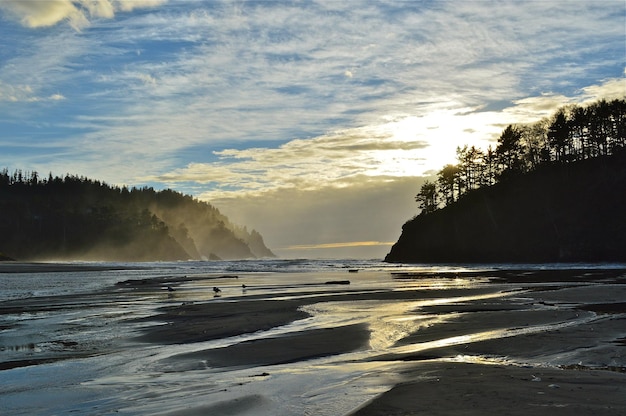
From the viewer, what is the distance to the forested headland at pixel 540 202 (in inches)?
3314

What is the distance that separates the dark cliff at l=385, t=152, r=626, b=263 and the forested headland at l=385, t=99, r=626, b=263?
0.16 m

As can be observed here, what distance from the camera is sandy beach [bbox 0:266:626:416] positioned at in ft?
26.2

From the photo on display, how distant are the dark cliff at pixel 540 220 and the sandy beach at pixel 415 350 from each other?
64507 mm

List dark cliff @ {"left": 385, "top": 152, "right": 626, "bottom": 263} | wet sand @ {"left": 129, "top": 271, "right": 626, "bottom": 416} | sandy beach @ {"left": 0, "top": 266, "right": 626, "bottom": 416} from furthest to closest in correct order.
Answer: dark cliff @ {"left": 385, "top": 152, "right": 626, "bottom": 263}
sandy beach @ {"left": 0, "top": 266, "right": 626, "bottom": 416}
wet sand @ {"left": 129, "top": 271, "right": 626, "bottom": 416}

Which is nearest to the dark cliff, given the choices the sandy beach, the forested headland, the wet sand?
the forested headland

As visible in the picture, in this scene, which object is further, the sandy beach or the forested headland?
the forested headland

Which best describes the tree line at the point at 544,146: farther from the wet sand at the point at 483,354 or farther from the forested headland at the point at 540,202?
the wet sand at the point at 483,354

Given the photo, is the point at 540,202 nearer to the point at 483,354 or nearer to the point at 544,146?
the point at 544,146

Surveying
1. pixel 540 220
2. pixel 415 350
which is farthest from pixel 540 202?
pixel 415 350

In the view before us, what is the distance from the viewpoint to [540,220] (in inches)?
3625

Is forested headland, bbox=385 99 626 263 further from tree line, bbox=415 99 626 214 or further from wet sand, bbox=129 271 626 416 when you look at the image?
wet sand, bbox=129 271 626 416

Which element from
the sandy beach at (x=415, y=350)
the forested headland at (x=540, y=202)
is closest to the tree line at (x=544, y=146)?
the forested headland at (x=540, y=202)

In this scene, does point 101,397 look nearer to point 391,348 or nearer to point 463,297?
point 391,348

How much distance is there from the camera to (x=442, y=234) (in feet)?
361
